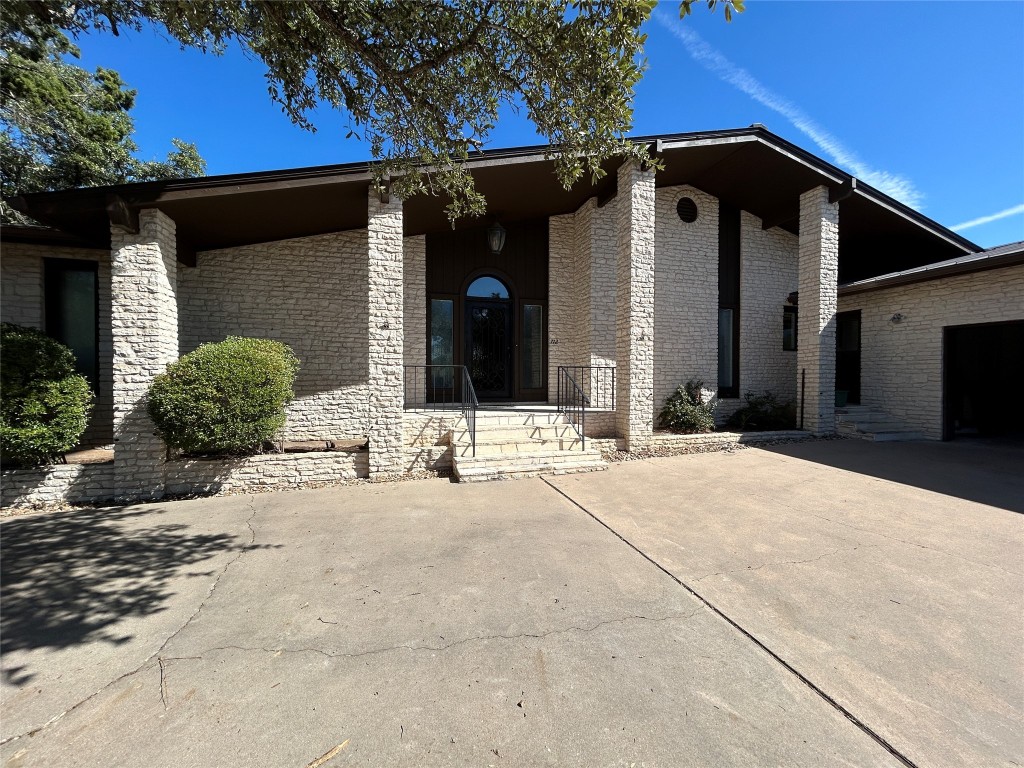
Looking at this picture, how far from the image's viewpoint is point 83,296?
21.4ft

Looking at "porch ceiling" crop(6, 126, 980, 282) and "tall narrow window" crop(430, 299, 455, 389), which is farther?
"tall narrow window" crop(430, 299, 455, 389)

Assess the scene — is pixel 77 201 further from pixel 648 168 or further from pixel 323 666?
pixel 648 168

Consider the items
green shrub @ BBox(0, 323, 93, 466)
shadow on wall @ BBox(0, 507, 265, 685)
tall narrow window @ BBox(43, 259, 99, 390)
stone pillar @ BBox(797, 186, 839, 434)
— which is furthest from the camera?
stone pillar @ BBox(797, 186, 839, 434)

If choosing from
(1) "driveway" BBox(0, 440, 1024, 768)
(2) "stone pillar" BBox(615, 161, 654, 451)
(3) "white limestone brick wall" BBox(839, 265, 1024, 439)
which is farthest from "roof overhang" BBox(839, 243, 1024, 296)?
(2) "stone pillar" BBox(615, 161, 654, 451)

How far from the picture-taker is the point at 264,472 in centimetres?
548

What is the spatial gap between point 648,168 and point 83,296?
380 inches

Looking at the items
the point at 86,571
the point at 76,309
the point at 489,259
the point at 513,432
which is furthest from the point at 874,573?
the point at 76,309

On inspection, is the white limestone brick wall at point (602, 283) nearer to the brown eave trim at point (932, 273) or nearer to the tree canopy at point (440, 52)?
the tree canopy at point (440, 52)

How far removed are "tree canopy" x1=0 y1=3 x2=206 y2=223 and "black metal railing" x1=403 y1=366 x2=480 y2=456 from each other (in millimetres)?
7054

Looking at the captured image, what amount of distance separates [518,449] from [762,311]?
7708 mm

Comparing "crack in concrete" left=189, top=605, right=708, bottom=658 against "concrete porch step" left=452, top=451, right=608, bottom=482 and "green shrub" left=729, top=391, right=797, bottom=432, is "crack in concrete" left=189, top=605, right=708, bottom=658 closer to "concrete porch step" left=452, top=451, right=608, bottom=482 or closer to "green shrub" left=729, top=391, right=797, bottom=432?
"concrete porch step" left=452, top=451, right=608, bottom=482

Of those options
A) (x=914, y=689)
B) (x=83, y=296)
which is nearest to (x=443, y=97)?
(x=914, y=689)

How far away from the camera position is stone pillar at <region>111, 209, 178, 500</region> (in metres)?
5.09

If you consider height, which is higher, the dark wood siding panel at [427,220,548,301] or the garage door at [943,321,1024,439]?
the dark wood siding panel at [427,220,548,301]
